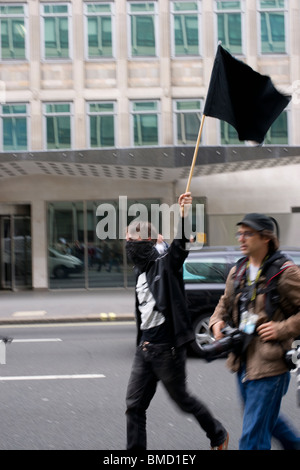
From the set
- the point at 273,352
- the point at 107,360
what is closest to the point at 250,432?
the point at 273,352

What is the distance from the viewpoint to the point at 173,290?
4230 millimetres

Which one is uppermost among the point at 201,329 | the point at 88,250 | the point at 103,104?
the point at 103,104

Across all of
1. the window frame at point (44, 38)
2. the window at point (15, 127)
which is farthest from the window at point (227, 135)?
the window at point (15, 127)

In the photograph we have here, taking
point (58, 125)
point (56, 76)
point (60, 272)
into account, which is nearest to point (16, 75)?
point (56, 76)

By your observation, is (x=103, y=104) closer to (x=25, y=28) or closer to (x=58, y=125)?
(x=58, y=125)

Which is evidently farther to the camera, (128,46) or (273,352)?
(128,46)

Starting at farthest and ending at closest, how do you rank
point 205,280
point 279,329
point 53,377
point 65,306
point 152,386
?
point 65,306
point 205,280
point 53,377
point 152,386
point 279,329

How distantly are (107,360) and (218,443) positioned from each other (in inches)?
169

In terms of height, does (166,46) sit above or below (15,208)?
above

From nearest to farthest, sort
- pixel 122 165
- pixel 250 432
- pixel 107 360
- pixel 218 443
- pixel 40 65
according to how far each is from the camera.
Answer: pixel 250 432 → pixel 218 443 → pixel 107 360 → pixel 122 165 → pixel 40 65

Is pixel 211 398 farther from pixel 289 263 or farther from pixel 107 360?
pixel 289 263

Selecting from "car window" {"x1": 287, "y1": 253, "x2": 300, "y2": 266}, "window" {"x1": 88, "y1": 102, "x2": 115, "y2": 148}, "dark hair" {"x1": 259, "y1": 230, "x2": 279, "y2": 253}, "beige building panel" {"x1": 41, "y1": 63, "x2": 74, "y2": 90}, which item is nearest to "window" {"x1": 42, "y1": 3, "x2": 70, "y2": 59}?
"beige building panel" {"x1": 41, "y1": 63, "x2": 74, "y2": 90}

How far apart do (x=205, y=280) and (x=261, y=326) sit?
5493 mm

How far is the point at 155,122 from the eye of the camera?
19.3 metres
